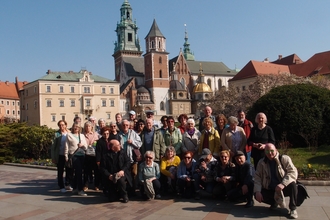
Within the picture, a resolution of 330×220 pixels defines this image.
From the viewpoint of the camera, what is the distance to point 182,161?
771 cm

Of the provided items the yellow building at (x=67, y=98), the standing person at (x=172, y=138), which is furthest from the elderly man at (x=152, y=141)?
the yellow building at (x=67, y=98)

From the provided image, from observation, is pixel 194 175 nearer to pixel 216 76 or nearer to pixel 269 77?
pixel 269 77

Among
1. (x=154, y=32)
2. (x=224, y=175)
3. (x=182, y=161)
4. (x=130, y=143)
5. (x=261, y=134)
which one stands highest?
(x=154, y=32)

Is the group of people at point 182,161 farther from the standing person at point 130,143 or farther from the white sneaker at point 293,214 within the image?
the white sneaker at point 293,214

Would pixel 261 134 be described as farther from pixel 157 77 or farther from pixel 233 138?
pixel 157 77

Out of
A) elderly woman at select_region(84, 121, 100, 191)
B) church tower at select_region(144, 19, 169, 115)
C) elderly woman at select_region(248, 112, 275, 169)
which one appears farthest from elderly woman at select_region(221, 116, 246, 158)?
church tower at select_region(144, 19, 169, 115)

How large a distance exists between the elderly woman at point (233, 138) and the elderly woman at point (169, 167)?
1.19m

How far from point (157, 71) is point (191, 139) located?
69.1m

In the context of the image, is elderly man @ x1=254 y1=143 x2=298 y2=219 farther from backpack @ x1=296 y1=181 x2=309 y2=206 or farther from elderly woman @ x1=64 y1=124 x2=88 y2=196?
elderly woman @ x1=64 y1=124 x2=88 y2=196

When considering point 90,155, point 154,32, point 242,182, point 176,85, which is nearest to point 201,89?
point 176,85

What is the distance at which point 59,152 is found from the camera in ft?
28.9

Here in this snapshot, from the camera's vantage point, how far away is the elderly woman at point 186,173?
24.7ft

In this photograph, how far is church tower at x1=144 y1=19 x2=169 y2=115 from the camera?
247ft

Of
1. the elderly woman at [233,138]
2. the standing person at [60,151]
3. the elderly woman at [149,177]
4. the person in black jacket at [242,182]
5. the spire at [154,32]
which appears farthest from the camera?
the spire at [154,32]
